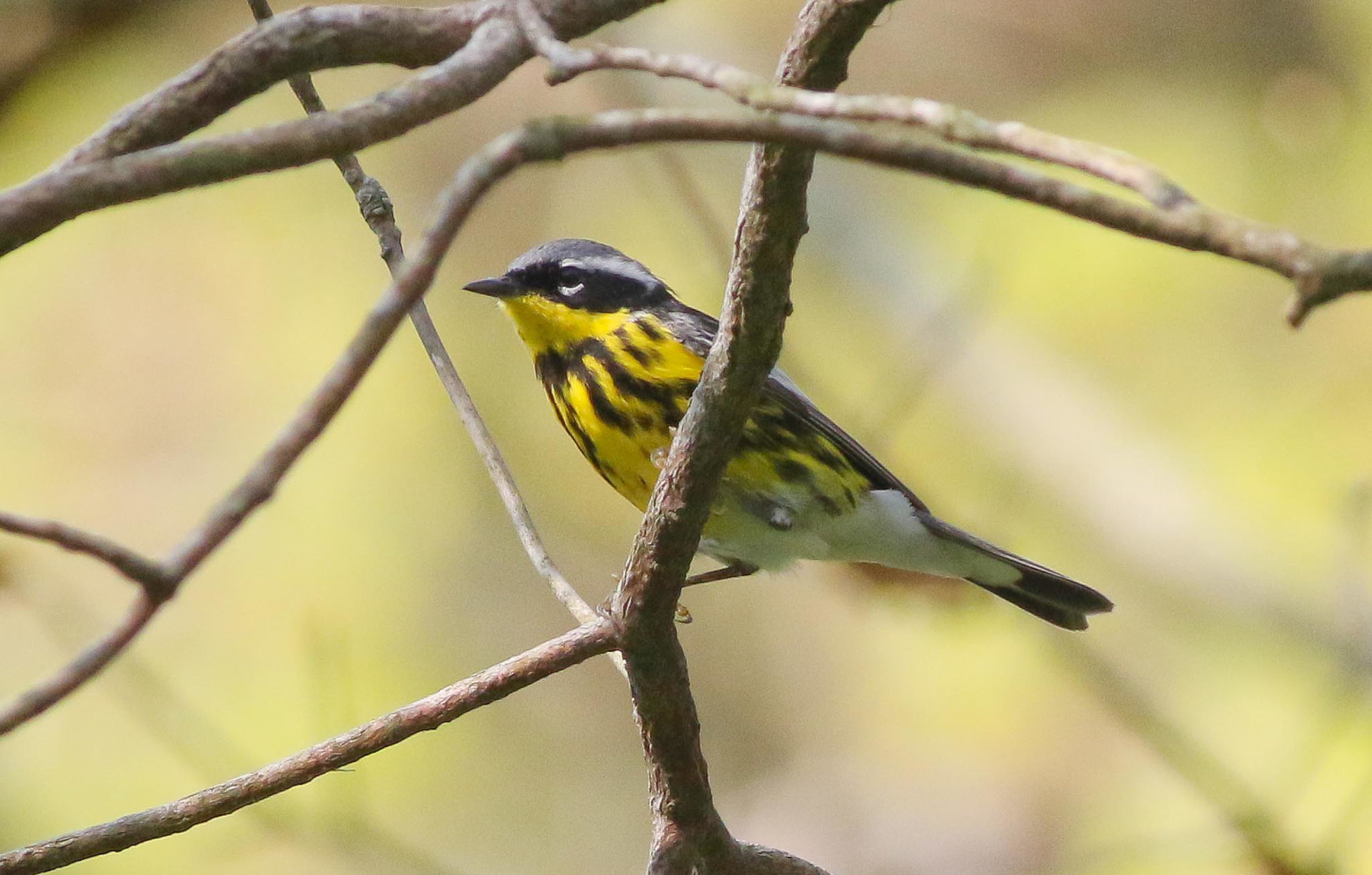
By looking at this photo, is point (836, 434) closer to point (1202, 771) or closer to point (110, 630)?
point (1202, 771)

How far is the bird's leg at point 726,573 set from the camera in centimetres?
346

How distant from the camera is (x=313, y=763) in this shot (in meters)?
2.35

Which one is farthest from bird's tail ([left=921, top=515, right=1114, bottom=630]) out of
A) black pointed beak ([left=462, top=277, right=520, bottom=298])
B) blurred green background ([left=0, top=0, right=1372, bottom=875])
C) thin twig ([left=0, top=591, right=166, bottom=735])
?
thin twig ([left=0, top=591, right=166, bottom=735])

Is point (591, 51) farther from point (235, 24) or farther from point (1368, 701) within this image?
point (235, 24)

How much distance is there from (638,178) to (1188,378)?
389 cm

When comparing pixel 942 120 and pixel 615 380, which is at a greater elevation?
pixel 942 120

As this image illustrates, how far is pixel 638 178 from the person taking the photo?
7.02 meters

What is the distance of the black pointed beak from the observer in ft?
11.9

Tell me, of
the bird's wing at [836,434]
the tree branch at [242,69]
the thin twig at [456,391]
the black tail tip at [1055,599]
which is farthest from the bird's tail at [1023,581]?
the tree branch at [242,69]

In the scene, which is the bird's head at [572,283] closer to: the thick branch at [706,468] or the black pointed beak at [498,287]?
the black pointed beak at [498,287]

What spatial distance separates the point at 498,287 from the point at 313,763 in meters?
1.62

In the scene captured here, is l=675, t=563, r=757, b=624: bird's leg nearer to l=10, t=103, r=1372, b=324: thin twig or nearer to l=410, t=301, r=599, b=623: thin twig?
l=410, t=301, r=599, b=623: thin twig

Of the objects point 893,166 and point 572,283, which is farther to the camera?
point 572,283

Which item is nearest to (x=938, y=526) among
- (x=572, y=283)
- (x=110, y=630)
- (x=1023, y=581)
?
(x=1023, y=581)
